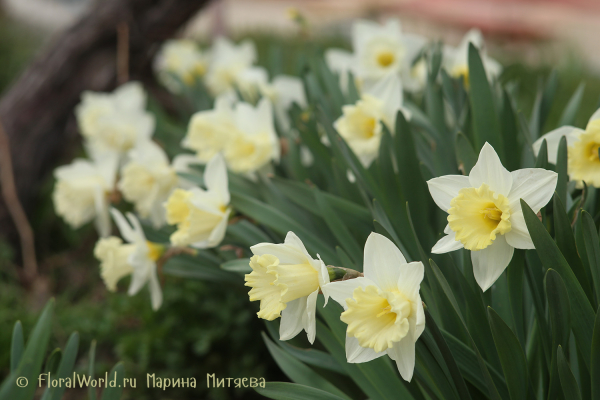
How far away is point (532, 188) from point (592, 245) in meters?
0.11

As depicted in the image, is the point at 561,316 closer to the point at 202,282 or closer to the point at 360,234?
the point at 360,234

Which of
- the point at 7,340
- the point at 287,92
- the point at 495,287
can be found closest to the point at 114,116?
the point at 287,92

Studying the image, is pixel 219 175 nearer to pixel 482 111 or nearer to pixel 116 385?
pixel 116 385

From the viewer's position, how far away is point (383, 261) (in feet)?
1.99

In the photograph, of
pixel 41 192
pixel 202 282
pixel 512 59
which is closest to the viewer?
pixel 202 282

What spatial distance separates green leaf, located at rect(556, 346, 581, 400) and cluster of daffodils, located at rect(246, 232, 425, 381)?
174 millimetres

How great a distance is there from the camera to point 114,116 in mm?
1488

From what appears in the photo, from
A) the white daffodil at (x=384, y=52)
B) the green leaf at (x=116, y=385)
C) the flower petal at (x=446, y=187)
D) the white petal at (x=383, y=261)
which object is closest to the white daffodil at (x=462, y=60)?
the white daffodil at (x=384, y=52)

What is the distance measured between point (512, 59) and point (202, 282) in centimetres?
251

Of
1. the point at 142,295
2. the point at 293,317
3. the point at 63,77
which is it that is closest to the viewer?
the point at 293,317

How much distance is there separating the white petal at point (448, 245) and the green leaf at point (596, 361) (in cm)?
18

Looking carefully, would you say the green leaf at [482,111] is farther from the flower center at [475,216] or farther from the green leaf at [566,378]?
the green leaf at [566,378]

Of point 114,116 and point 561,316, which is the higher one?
point 561,316

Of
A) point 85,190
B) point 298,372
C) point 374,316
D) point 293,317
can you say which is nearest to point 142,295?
point 85,190
